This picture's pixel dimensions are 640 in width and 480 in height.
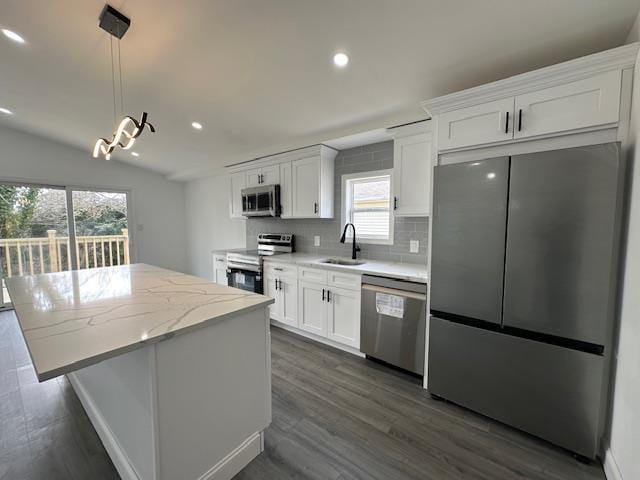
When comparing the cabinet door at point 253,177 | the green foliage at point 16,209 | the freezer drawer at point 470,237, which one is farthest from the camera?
the green foliage at point 16,209

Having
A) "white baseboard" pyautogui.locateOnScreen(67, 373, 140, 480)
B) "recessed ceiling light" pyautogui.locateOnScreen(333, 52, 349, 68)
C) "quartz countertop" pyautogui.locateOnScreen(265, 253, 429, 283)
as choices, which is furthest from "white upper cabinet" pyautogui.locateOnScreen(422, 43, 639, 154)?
"white baseboard" pyautogui.locateOnScreen(67, 373, 140, 480)

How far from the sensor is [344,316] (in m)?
2.71

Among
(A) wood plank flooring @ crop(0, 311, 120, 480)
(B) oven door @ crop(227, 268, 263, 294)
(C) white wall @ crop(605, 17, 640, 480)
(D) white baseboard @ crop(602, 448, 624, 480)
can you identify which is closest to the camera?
(C) white wall @ crop(605, 17, 640, 480)

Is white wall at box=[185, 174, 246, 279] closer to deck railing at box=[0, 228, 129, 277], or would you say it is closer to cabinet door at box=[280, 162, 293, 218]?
deck railing at box=[0, 228, 129, 277]

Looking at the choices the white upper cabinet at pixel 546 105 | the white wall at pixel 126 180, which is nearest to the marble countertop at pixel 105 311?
the white upper cabinet at pixel 546 105

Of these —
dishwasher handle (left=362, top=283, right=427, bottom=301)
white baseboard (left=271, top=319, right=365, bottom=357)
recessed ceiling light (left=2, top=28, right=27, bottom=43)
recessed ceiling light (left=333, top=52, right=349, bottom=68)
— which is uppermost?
recessed ceiling light (left=2, top=28, right=27, bottom=43)

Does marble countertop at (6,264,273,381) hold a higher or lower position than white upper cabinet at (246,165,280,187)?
lower

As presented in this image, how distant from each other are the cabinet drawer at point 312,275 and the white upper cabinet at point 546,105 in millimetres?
1635

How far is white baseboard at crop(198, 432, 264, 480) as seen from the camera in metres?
1.35

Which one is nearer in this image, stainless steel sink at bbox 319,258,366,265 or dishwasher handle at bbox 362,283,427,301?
dishwasher handle at bbox 362,283,427,301

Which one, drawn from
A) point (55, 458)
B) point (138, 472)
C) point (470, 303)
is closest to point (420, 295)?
point (470, 303)

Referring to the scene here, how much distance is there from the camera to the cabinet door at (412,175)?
7.97ft

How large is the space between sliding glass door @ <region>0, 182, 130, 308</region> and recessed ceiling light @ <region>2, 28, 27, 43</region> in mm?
3070

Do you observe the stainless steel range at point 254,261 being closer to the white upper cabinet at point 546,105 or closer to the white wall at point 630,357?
the white upper cabinet at point 546,105
